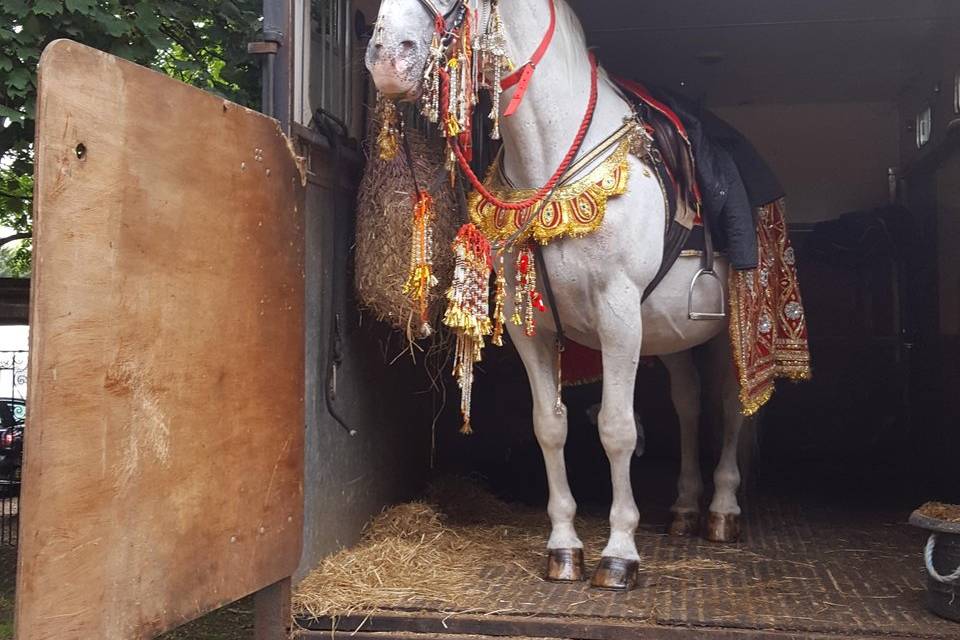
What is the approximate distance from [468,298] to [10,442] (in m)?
6.45

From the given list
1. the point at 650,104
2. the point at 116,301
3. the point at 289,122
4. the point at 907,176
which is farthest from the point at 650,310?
the point at 907,176

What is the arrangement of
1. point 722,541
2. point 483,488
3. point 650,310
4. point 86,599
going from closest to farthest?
point 86,599, point 650,310, point 722,541, point 483,488

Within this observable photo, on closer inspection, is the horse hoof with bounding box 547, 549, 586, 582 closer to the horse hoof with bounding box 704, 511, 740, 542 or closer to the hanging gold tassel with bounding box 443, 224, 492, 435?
the hanging gold tassel with bounding box 443, 224, 492, 435

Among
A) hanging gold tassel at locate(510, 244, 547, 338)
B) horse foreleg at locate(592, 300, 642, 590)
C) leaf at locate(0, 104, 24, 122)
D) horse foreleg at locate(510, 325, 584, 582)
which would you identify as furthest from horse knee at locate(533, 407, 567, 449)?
leaf at locate(0, 104, 24, 122)

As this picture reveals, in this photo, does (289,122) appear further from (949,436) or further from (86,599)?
(949,436)

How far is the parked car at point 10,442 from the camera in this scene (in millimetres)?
7402

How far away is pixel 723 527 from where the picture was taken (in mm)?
4195

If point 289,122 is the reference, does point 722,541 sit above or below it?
below

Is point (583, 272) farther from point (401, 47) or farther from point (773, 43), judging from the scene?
point (773, 43)

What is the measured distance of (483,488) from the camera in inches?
196

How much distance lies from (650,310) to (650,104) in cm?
79

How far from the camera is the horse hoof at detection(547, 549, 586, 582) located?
345cm

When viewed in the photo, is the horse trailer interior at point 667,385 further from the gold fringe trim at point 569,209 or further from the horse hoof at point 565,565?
the gold fringe trim at point 569,209

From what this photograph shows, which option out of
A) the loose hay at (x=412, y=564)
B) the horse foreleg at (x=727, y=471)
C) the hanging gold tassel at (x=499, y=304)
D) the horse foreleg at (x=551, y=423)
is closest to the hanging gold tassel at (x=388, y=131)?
the hanging gold tassel at (x=499, y=304)
